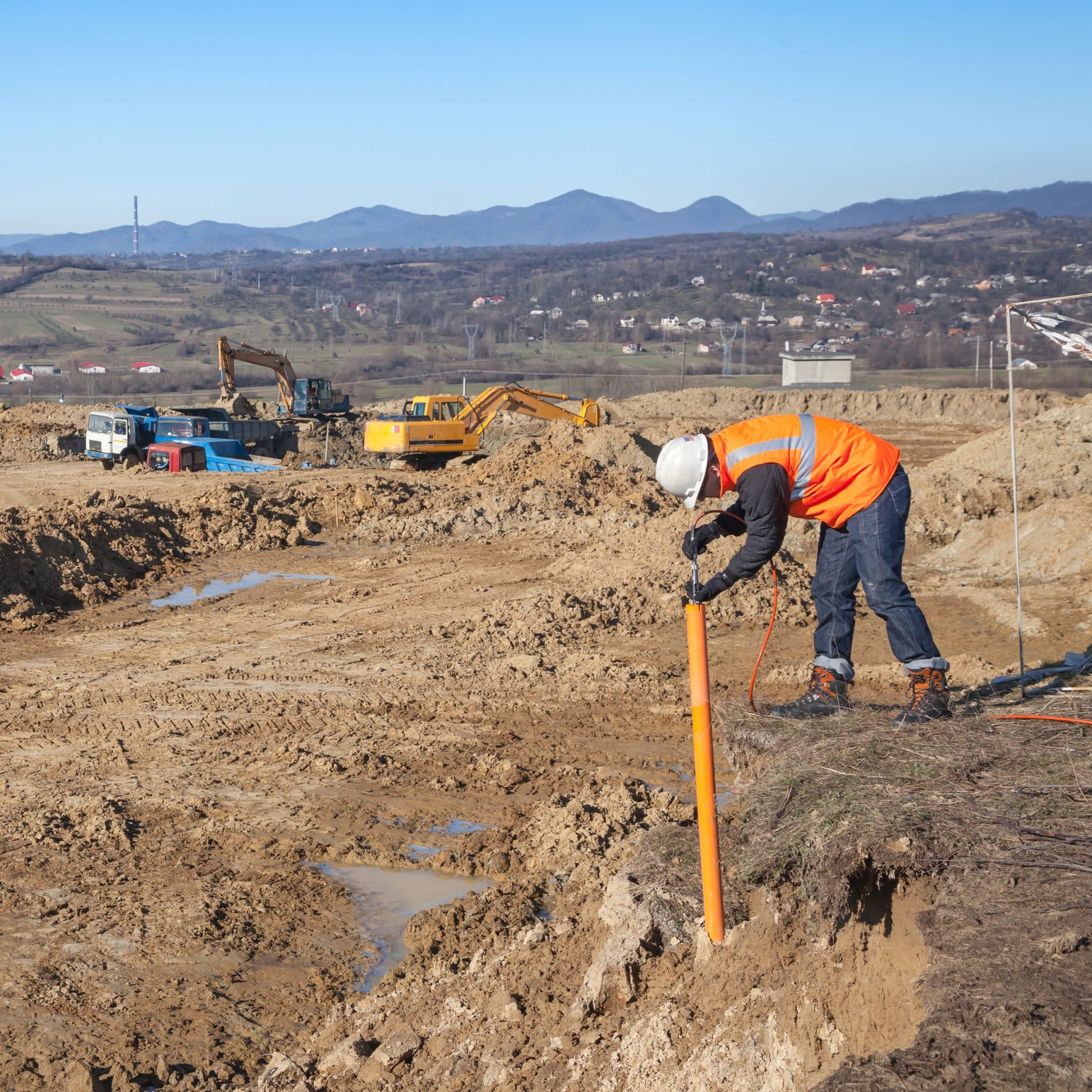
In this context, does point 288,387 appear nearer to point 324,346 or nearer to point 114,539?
point 114,539

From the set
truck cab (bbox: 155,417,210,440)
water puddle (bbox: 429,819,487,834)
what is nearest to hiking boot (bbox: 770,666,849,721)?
water puddle (bbox: 429,819,487,834)

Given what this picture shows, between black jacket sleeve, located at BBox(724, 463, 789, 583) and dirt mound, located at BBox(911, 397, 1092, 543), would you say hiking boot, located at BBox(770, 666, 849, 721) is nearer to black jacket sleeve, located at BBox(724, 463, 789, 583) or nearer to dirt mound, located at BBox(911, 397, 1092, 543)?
black jacket sleeve, located at BBox(724, 463, 789, 583)

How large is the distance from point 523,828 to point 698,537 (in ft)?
7.87

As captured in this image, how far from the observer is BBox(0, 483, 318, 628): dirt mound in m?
12.8

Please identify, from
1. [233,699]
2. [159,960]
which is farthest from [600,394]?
[159,960]

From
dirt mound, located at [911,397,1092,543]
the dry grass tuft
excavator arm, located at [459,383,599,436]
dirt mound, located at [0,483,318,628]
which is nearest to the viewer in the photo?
the dry grass tuft

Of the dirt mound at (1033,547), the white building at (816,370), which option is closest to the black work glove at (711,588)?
the dirt mound at (1033,547)

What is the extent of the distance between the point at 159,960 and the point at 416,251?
203315mm

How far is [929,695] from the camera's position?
214 inches

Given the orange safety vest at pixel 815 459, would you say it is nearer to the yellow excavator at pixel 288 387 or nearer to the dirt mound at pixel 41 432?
the yellow excavator at pixel 288 387

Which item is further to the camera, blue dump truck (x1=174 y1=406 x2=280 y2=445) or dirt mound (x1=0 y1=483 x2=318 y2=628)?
blue dump truck (x1=174 y1=406 x2=280 y2=445)

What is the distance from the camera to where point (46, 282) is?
109438 mm

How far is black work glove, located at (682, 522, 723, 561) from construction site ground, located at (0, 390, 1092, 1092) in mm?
953

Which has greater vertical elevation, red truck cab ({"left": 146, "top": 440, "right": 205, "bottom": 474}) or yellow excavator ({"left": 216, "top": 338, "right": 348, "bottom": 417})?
yellow excavator ({"left": 216, "top": 338, "right": 348, "bottom": 417})
